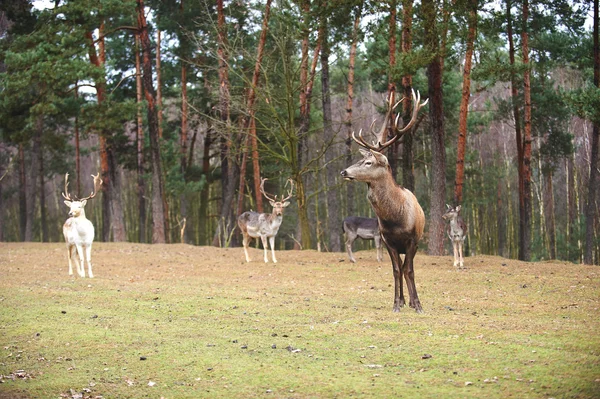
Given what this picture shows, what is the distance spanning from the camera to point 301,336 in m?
8.80

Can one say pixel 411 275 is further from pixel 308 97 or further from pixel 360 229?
pixel 308 97

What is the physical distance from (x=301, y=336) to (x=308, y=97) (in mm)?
14888

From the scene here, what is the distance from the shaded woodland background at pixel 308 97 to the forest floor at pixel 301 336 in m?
4.13

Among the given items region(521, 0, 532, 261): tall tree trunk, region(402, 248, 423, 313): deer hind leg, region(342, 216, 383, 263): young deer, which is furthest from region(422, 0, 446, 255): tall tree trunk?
region(402, 248, 423, 313): deer hind leg

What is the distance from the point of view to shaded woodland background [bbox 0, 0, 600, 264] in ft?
61.4

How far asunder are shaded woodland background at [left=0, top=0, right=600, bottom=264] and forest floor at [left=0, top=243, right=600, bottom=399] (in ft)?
13.5

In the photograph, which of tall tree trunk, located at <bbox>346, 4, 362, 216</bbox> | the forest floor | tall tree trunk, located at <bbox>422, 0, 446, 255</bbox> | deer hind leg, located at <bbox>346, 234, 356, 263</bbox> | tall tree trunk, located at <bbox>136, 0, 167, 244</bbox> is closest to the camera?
the forest floor

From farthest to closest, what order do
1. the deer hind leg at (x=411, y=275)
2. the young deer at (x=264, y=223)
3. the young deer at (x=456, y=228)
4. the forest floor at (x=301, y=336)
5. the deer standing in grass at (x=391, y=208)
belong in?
the young deer at (x=264, y=223)
the young deer at (x=456, y=228)
the deer hind leg at (x=411, y=275)
the deer standing in grass at (x=391, y=208)
the forest floor at (x=301, y=336)

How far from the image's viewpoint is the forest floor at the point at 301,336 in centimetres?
689

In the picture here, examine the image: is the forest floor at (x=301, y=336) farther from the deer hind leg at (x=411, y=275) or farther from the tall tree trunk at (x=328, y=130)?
the tall tree trunk at (x=328, y=130)

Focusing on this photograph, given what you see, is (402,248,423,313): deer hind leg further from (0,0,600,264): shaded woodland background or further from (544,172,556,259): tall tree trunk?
(544,172,556,259): tall tree trunk

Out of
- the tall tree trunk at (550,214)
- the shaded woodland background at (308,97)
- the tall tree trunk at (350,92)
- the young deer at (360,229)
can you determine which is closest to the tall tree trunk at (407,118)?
the shaded woodland background at (308,97)

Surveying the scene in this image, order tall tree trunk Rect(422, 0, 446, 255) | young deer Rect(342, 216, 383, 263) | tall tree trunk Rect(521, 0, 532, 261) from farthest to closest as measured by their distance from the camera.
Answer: tall tree trunk Rect(521, 0, 532, 261) < young deer Rect(342, 216, 383, 263) < tall tree trunk Rect(422, 0, 446, 255)

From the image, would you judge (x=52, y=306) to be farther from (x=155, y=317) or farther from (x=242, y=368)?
(x=242, y=368)
